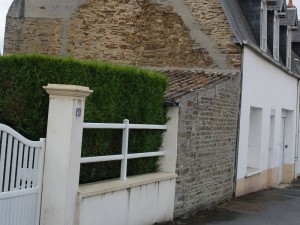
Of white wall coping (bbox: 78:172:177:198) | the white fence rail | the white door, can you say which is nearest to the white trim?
white wall coping (bbox: 78:172:177:198)

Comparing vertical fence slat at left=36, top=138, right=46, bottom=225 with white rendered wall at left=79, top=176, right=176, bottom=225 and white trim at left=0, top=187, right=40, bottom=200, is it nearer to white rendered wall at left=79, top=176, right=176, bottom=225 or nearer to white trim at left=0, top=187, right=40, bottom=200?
white trim at left=0, top=187, right=40, bottom=200

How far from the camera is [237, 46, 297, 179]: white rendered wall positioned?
13.6 m

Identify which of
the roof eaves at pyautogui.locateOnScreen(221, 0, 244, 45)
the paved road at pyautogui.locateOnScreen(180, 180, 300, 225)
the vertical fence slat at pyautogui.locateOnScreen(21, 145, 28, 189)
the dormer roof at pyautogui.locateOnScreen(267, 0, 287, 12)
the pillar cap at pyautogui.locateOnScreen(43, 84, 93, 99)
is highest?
the dormer roof at pyautogui.locateOnScreen(267, 0, 287, 12)

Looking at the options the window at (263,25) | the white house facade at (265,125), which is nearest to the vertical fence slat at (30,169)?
the white house facade at (265,125)

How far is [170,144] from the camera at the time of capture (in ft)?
30.6

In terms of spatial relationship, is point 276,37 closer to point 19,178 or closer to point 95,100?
point 95,100

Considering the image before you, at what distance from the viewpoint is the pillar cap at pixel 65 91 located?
619 cm

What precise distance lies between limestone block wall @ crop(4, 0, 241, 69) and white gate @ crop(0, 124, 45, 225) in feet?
26.6

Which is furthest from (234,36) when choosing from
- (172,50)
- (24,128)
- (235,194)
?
(24,128)

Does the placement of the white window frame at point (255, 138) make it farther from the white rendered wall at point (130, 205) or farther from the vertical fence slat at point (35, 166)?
A: the vertical fence slat at point (35, 166)

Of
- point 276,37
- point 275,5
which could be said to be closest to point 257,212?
point 275,5

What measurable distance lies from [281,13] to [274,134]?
4487 mm

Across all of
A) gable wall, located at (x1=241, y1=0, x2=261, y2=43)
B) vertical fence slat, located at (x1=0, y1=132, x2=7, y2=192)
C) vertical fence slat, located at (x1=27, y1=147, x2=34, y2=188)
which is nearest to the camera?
vertical fence slat, located at (x1=0, y1=132, x2=7, y2=192)

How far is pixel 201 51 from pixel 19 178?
8.61 m
